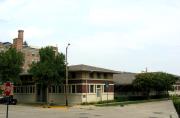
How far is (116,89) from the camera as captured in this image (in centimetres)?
7600

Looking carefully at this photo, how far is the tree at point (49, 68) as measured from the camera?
5875 cm

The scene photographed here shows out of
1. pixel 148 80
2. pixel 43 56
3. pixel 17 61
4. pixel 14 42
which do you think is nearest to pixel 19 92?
pixel 17 61

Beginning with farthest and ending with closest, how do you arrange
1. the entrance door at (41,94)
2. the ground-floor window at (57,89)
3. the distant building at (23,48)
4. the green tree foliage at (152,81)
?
the distant building at (23,48) < the green tree foliage at (152,81) < the entrance door at (41,94) < the ground-floor window at (57,89)

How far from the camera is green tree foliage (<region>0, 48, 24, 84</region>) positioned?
6438cm

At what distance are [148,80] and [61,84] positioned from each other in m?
14.6

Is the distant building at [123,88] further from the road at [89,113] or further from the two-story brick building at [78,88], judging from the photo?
the road at [89,113]

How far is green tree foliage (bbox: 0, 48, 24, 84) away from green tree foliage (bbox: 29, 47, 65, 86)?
4723 mm

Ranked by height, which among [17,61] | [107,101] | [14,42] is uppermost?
[14,42]

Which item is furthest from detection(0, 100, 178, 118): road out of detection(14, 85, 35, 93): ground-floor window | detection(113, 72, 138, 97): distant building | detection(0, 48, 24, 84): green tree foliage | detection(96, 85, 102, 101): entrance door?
detection(113, 72, 138, 97): distant building

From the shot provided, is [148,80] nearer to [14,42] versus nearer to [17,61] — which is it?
[17,61]

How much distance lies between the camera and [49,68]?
193 feet

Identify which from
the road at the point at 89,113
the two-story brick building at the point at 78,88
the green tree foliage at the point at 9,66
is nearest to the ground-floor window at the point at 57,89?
the two-story brick building at the point at 78,88

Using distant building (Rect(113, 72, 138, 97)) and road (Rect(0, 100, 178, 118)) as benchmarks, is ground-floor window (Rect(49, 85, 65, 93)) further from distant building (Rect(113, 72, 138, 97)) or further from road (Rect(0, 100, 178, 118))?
road (Rect(0, 100, 178, 118))

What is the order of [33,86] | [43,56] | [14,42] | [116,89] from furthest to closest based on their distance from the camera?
[14,42] → [116,89] → [33,86] → [43,56]
